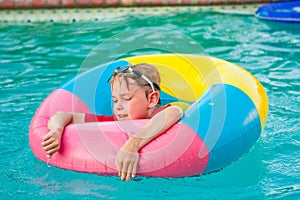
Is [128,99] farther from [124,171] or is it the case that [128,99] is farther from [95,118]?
[124,171]

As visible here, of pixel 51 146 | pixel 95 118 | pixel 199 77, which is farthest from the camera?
pixel 199 77

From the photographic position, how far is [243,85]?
10.5 ft

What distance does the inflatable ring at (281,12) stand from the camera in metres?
6.44

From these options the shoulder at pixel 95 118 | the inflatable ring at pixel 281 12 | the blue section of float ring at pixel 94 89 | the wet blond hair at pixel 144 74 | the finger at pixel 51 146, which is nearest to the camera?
the finger at pixel 51 146

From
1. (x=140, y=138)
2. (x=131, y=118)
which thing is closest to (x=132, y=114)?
(x=131, y=118)

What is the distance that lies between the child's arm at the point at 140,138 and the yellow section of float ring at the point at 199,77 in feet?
1.50

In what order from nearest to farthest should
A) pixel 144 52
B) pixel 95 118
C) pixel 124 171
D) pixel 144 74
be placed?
pixel 124 171 < pixel 144 74 < pixel 95 118 < pixel 144 52

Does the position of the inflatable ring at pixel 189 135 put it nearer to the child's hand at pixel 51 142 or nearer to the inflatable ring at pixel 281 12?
the child's hand at pixel 51 142

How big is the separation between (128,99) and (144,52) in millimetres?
A: 2572

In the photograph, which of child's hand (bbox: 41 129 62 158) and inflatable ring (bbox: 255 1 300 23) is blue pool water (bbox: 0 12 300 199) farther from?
child's hand (bbox: 41 129 62 158)

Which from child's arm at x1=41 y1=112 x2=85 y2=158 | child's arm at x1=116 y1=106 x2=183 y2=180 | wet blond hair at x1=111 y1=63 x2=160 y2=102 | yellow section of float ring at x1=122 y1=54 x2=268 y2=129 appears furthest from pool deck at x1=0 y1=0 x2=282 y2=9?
child's arm at x1=116 y1=106 x2=183 y2=180

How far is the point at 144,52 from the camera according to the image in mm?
5594

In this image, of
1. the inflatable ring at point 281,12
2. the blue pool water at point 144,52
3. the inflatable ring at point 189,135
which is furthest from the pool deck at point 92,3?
the inflatable ring at point 189,135

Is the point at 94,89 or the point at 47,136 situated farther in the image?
the point at 94,89
